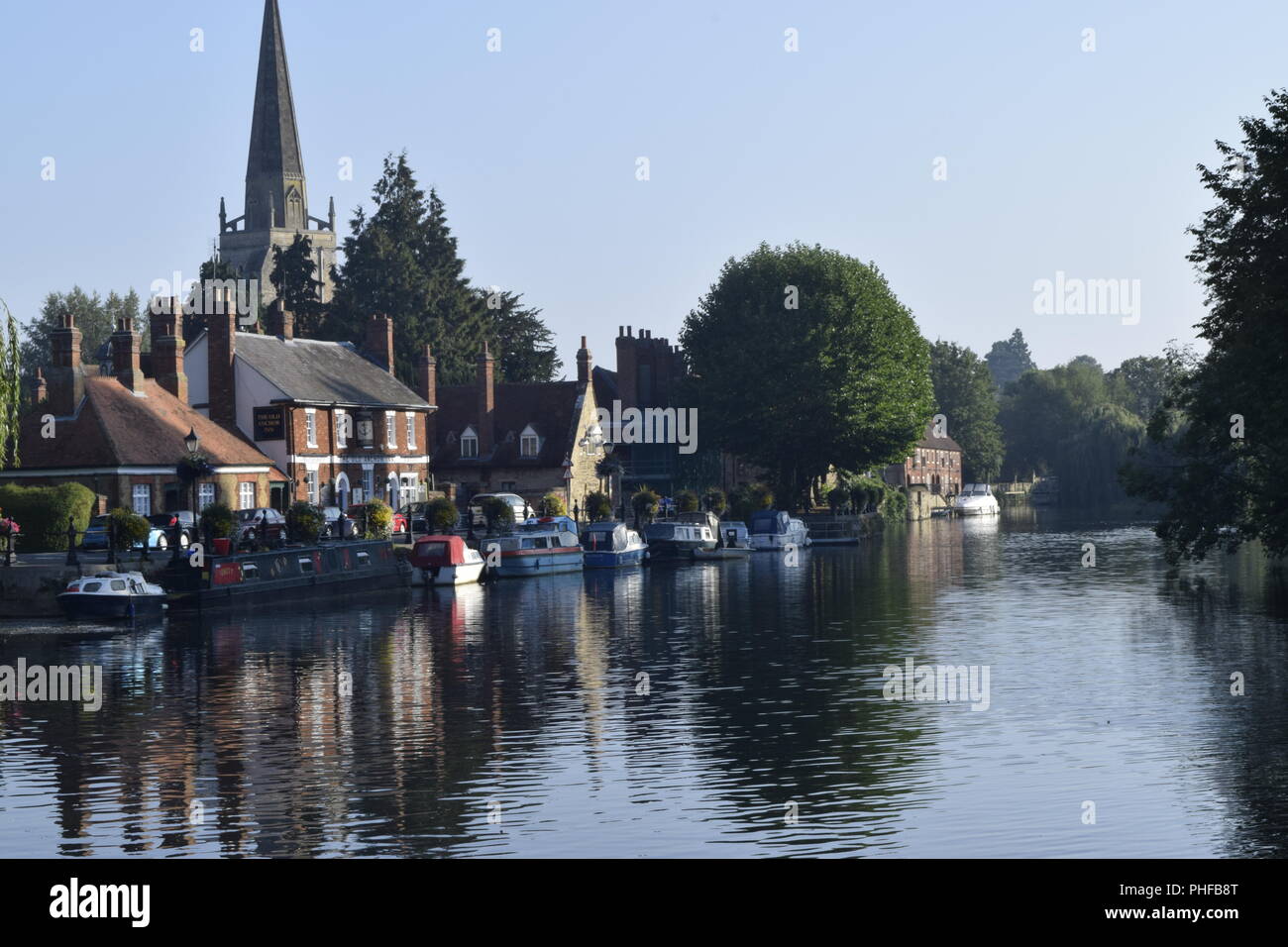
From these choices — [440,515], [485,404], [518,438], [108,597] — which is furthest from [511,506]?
[108,597]

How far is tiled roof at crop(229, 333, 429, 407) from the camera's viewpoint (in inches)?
3312

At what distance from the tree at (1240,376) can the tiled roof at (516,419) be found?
49162mm

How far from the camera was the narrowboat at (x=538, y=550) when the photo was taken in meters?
72.0

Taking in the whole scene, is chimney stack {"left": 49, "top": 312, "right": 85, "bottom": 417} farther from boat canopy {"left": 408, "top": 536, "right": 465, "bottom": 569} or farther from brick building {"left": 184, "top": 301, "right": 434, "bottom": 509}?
boat canopy {"left": 408, "top": 536, "right": 465, "bottom": 569}

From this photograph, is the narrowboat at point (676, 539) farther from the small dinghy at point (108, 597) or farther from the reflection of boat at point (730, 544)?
the small dinghy at point (108, 597)

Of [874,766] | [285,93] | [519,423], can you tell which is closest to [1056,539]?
[519,423]

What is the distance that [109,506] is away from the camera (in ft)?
226

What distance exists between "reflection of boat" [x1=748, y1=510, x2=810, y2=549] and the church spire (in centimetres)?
11024

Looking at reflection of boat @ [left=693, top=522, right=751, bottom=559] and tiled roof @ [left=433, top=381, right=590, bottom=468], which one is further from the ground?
tiled roof @ [left=433, top=381, right=590, bottom=468]

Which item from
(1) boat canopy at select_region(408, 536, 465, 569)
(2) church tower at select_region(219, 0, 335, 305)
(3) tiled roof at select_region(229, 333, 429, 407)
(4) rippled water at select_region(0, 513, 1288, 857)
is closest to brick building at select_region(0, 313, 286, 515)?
(3) tiled roof at select_region(229, 333, 429, 407)

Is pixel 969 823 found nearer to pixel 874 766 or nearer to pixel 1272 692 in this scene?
pixel 874 766

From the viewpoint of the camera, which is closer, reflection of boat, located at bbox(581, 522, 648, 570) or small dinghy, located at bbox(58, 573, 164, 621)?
small dinghy, located at bbox(58, 573, 164, 621)

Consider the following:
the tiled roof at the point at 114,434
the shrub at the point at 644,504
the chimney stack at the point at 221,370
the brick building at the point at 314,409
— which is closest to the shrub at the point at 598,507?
the shrub at the point at 644,504
